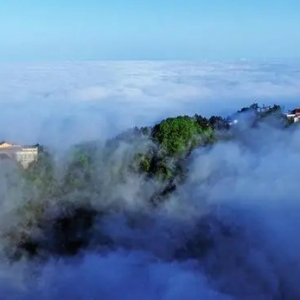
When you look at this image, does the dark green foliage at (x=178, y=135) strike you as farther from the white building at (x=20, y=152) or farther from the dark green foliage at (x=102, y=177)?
the white building at (x=20, y=152)

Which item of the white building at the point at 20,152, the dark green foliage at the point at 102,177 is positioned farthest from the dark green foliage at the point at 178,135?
the white building at the point at 20,152

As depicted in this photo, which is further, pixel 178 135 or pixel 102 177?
pixel 178 135

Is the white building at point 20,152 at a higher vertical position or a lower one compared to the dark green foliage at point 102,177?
lower

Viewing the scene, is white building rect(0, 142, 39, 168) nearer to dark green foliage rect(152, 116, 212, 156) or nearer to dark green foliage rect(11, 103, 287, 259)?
dark green foliage rect(11, 103, 287, 259)

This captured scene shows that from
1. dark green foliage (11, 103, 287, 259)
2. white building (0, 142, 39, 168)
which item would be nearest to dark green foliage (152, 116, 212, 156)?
dark green foliage (11, 103, 287, 259)

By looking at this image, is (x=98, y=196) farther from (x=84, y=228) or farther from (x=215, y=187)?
(x=215, y=187)

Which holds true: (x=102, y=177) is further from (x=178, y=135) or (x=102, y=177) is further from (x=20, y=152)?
(x=20, y=152)

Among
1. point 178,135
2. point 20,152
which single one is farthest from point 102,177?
point 20,152

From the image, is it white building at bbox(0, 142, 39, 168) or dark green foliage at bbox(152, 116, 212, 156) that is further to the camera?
white building at bbox(0, 142, 39, 168)

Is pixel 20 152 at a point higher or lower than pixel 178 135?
lower

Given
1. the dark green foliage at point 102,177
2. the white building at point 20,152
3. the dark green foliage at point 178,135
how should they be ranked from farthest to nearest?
the white building at point 20,152, the dark green foliage at point 178,135, the dark green foliage at point 102,177

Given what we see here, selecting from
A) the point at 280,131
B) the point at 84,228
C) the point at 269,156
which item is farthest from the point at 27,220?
the point at 280,131

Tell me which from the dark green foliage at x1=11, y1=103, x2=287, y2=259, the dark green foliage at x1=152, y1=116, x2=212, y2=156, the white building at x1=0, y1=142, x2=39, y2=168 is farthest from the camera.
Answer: the white building at x1=0, y1=142, x2=39, y2=168
